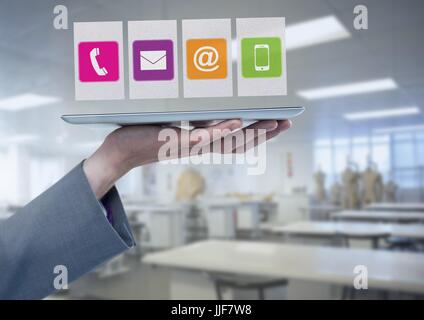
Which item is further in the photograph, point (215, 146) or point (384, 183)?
point (384, 183)

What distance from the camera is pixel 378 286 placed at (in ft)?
3.43

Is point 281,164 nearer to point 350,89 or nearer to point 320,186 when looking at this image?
point 320,186

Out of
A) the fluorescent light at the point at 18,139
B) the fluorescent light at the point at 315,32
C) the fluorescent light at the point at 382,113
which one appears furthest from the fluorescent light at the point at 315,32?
the fluorescent light at the point at 18,139

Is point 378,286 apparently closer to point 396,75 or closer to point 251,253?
point 251,253

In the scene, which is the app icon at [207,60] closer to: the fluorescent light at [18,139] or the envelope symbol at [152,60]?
→ the envelope symbol at [152,60]

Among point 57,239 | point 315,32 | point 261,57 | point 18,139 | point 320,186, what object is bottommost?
point 320,186

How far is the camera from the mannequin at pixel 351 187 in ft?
16.5

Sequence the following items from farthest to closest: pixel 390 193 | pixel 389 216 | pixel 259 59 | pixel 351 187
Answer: pixel 390 193 < pixel 351 187 < pixel 389 216 < pixel 259 59

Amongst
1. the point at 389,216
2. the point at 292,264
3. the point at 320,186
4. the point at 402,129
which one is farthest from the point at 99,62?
the point at 402,129

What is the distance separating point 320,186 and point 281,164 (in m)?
1.24

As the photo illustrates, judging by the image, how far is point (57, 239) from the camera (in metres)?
0.36

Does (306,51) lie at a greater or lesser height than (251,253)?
greater

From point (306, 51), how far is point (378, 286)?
203 centimetres
